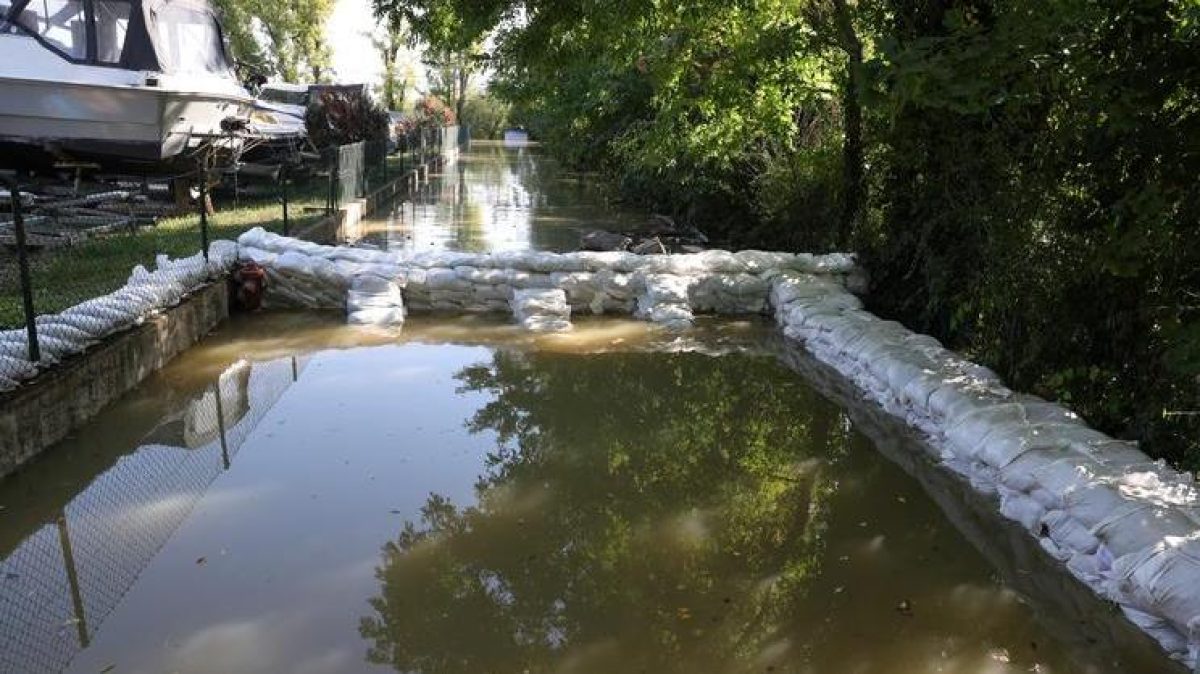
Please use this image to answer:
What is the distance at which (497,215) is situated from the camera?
54.7ft

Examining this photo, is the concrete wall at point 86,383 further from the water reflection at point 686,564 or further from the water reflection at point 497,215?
the water reflection at point 497,215

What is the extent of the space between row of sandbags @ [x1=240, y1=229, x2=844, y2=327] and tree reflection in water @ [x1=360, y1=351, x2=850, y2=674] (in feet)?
7.01

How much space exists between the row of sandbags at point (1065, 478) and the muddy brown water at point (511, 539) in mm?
125

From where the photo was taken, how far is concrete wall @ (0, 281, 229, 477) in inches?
182

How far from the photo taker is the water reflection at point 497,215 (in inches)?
523

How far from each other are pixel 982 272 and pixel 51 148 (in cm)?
899

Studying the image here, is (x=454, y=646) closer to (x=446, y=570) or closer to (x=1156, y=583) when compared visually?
(x=446, y=570)

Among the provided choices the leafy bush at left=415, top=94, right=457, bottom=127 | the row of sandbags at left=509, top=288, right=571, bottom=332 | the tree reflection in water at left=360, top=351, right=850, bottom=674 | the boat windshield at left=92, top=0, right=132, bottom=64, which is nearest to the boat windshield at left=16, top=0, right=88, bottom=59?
the boat windshield at left=92, top=0, right=132, bottom=64

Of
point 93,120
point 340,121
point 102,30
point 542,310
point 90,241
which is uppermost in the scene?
point 102,30

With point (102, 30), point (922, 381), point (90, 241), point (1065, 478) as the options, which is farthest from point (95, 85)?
point (1065, 478)

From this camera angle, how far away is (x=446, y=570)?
393 centimetres

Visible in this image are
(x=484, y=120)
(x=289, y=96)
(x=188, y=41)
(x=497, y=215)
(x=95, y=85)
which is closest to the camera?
(x=95, y=85)

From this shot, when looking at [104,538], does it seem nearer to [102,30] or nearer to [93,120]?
[93,120]

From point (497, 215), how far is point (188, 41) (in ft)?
20.7
